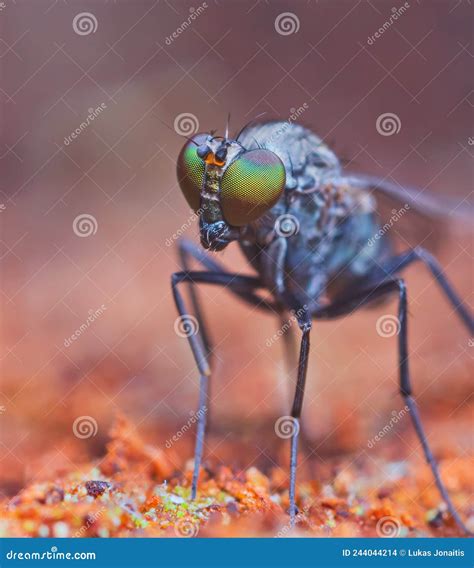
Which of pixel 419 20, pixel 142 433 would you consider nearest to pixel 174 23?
pixel 419 20

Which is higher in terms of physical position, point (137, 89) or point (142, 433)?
point (137, 89)

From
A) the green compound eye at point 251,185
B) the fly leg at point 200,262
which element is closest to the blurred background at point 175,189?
the fly leg at point 200,262

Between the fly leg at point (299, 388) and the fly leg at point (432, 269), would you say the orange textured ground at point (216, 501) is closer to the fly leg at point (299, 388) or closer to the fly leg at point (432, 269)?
the fly leg at point (299, 388)

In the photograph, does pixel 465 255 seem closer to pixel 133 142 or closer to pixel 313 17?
pixel 313 17

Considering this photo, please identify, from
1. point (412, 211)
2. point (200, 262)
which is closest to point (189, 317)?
point (200, 262)

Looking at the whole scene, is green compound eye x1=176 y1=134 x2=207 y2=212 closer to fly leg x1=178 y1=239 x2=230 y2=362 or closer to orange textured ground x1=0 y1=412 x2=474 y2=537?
fly leg x1=178 y1=239 x2=230 y2=362

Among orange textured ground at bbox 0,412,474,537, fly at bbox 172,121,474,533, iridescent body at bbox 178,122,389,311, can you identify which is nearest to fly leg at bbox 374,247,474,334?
fly at bbox 172,121,474,533

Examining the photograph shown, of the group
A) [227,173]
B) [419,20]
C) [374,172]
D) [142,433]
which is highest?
[419,20]

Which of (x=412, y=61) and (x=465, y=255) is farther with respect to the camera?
(x=412, y=61)
